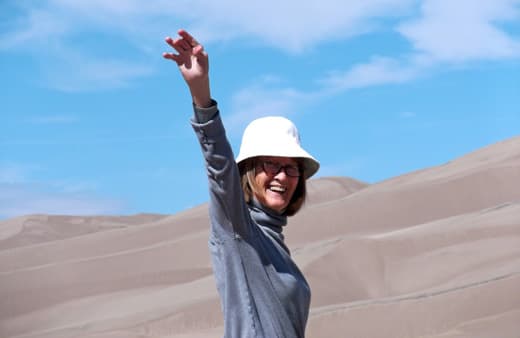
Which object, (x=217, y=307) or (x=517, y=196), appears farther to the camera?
(x=517, y=196)

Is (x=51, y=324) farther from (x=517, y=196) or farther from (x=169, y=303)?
(x=517, y=196)

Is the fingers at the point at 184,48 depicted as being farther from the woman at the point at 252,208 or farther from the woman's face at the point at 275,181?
the woman's face at the point at 275,181

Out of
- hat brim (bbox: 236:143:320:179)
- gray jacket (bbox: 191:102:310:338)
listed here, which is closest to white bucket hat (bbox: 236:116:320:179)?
hat brim (bbox: 236:143:320:179)

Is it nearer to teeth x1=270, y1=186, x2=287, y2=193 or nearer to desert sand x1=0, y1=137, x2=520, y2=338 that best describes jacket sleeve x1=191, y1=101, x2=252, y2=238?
teeth x1=270, y1=186, x2=287, y2=193

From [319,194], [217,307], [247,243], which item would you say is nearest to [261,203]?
[247,243]

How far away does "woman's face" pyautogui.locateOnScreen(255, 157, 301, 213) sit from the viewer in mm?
2365

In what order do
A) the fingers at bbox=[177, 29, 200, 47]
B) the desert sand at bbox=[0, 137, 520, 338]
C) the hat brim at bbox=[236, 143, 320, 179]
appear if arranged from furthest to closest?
the desert sand at bbox=[0, 137, 520, 338]
the hat brim at bbox=[236, 143, 320, 179]
the fingers at bbox=[177, 29, 200, 47]

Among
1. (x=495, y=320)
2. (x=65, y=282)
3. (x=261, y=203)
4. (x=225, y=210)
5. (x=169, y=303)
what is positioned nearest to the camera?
(x=225, y=210)

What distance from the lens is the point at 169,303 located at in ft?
44.0

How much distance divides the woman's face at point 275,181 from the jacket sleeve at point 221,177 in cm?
14

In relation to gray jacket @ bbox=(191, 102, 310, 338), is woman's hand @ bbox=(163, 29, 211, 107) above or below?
above

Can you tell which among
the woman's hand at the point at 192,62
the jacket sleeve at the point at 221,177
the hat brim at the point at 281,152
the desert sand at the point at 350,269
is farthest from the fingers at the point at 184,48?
the desert sand at the point at 350,269

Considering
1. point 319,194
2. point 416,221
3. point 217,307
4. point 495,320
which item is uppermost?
point 319,194

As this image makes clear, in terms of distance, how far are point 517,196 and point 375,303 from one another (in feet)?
25.1
